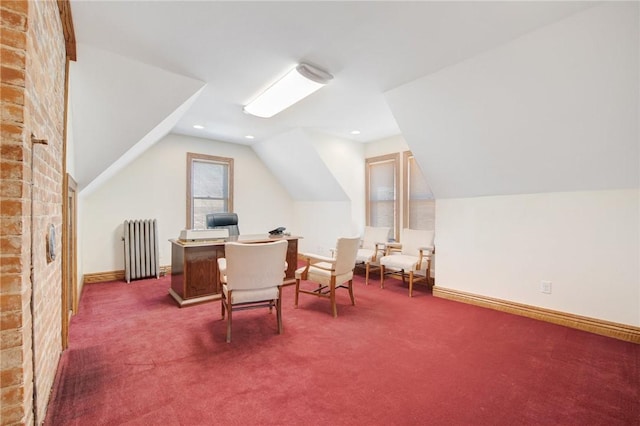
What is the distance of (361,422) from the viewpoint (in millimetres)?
1628

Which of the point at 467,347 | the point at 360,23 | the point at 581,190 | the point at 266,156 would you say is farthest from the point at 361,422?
the point at 266,156

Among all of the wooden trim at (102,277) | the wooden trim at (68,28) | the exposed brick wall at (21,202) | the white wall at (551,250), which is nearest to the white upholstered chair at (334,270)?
the white wall at (551,250)

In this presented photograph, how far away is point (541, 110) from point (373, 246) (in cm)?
318

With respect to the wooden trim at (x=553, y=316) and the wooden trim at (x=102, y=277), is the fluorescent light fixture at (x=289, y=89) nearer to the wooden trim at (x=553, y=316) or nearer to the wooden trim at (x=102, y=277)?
the wooden trim at (x=553, y=316)

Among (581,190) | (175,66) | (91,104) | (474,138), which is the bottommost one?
(581,190)

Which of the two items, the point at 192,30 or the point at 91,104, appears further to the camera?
the point at 91,104

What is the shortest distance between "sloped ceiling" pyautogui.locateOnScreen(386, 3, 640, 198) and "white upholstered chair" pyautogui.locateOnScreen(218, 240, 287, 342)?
7.48 ft

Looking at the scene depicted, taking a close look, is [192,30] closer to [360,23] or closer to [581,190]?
[360,23]

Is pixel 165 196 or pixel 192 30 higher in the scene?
pixel 192 30

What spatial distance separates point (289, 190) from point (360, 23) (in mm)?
5014

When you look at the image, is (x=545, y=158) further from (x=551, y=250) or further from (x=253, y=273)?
(x=253, y=273)

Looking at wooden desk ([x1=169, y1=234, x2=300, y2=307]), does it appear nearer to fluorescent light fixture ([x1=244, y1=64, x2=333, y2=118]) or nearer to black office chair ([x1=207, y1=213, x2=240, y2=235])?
black office chair ([x1=207, y1=213, x2=240, y2=235])

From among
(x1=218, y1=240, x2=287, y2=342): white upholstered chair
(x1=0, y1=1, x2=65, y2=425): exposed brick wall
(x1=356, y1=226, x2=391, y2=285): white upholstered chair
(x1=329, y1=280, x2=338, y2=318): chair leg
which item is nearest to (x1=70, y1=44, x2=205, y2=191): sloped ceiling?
(x1=0, y1=1, x2=65, y2=425): exposed brick wall

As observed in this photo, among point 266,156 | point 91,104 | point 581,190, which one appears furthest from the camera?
point 266,156
